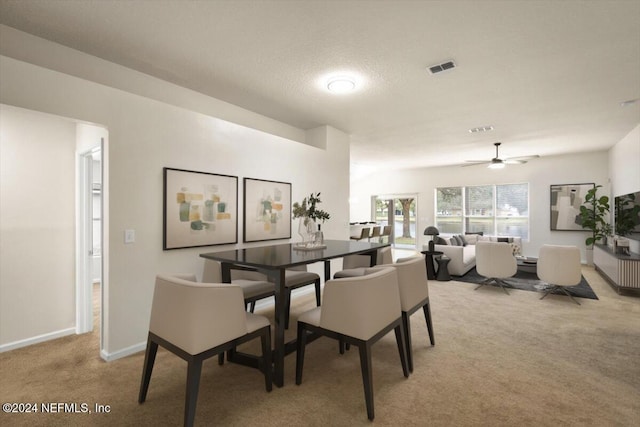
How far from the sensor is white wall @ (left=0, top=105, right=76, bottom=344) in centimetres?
284

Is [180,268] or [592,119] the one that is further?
[592,119]

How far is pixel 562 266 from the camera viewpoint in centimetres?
430

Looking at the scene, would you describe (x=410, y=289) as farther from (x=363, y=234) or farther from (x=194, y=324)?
(x=363, y=234)

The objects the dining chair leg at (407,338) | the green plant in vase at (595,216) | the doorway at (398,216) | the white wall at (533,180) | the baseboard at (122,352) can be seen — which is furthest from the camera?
the doorway at (398,216)

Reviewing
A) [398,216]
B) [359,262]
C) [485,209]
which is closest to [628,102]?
[359,262]

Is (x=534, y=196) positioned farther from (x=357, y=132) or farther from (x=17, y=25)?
(x=17, y=25)

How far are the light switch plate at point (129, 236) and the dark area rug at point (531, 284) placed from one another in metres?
5.25

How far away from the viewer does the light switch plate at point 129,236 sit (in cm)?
273

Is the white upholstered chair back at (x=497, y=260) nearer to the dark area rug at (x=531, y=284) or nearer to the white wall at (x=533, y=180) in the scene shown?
the dark area rug at (x=531, y=284)

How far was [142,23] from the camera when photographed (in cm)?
230

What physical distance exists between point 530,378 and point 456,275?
3713 millimetres

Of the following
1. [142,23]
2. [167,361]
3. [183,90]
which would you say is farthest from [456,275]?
[142,23]

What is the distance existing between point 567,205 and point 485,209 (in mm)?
1823

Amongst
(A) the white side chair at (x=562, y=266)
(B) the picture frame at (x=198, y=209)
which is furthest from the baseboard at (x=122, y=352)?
(A) the white side chair at (x=562, y=266)
